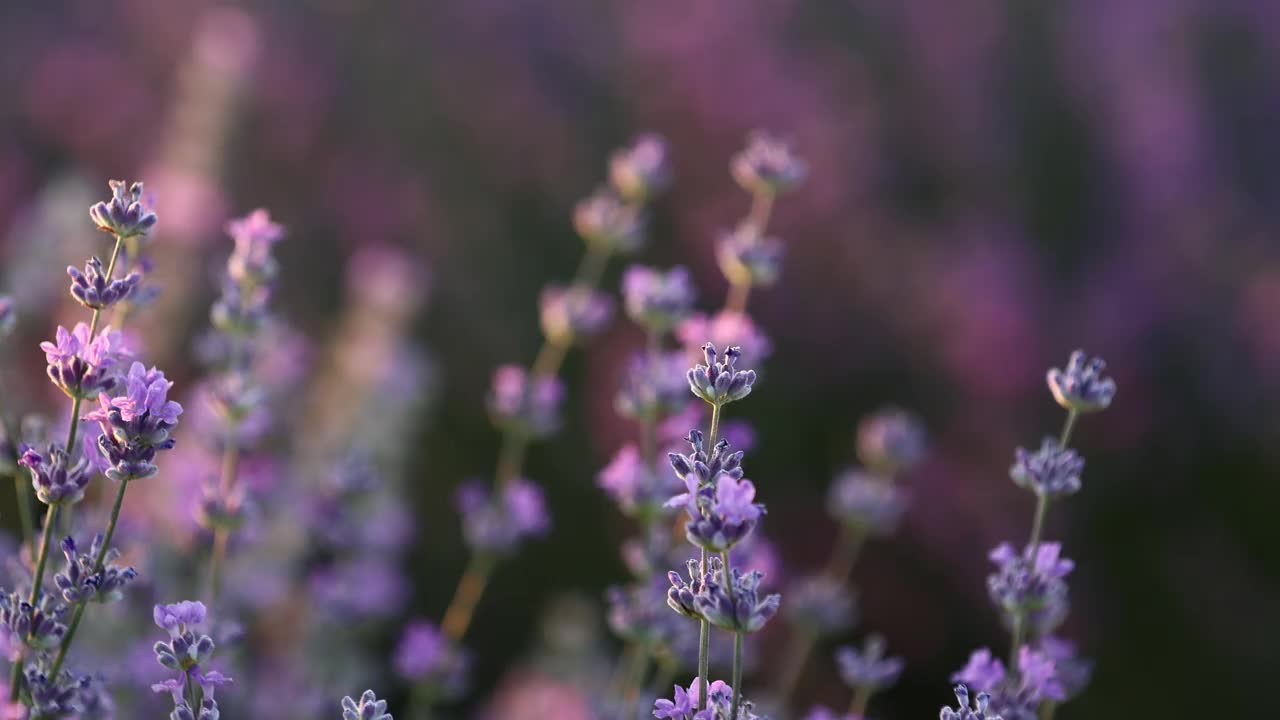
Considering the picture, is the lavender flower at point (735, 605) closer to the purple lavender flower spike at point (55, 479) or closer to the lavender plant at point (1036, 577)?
the lavender plant at point (1036, 577)

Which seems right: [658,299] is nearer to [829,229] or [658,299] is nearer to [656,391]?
[656,391]

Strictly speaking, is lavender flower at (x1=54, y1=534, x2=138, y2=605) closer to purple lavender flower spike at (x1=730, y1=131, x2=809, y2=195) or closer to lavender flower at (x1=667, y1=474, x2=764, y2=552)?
lavender flower at (x1=667, y1=474, x2=764, y2=552)

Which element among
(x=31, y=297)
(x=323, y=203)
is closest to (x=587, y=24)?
(x=323, y=203)

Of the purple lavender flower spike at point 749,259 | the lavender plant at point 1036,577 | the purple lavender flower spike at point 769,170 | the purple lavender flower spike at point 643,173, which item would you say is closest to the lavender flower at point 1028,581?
the lavender plant at point 1036,577

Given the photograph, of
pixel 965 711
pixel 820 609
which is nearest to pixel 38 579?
pixel 965 711

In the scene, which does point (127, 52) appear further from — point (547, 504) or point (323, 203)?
point (547, 504)

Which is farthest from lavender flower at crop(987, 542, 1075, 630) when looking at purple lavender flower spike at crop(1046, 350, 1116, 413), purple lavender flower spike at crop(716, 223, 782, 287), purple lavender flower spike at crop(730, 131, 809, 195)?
purple lavender flower spike at crop(730, 131, 809, 195)
